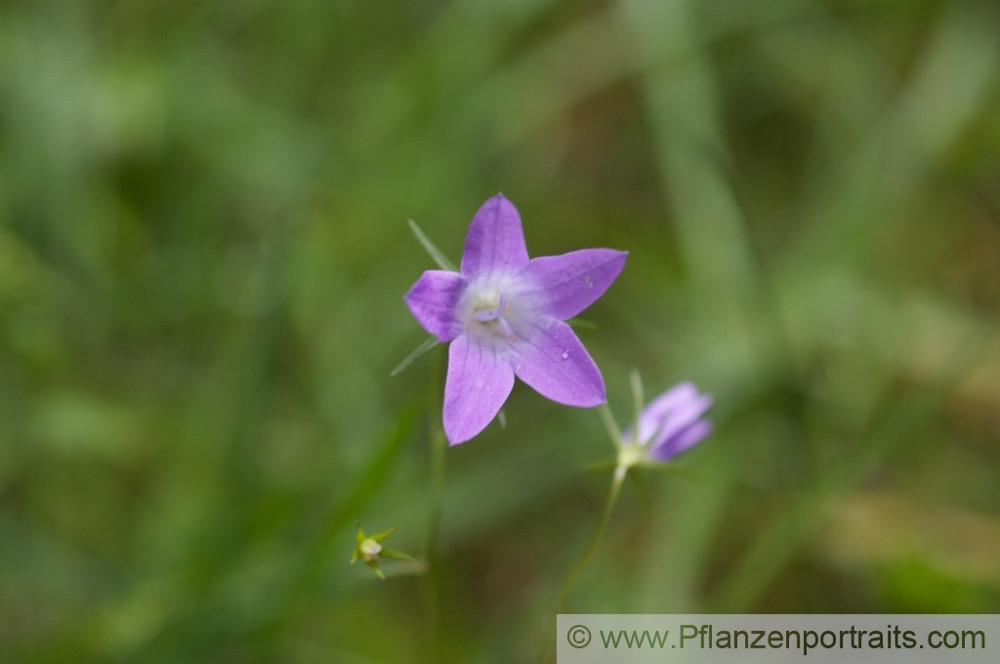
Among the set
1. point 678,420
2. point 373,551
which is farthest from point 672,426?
point 373,551

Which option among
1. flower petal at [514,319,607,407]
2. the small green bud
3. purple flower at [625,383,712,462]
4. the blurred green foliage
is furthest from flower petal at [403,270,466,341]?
the blurred green foliage

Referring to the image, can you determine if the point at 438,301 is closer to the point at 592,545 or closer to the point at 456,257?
the point at 592,545

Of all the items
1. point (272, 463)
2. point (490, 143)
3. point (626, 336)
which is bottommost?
point (272, 463)

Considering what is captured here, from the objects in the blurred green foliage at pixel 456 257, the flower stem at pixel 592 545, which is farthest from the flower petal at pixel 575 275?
the blurred green foliage at pixel 456 257

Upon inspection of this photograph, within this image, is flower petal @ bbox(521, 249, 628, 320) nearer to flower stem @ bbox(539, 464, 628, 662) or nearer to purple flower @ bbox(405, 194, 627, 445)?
purple flower @ bbox(405, 194, 627, 445)

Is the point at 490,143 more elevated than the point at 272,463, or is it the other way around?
the point at 490,143

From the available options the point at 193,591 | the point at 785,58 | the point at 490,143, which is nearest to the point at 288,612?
the point at 193,591

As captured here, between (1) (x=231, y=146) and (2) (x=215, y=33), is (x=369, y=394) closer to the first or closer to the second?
(1) (x=231, y=146)

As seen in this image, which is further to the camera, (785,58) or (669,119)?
(785,58)
